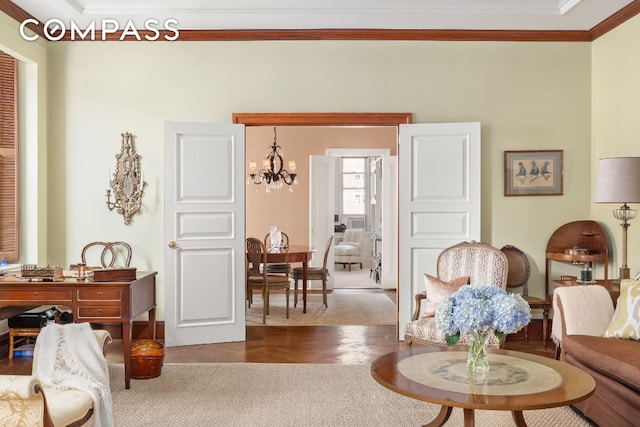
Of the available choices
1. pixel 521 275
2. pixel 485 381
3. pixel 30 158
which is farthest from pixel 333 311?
pixel 485 381

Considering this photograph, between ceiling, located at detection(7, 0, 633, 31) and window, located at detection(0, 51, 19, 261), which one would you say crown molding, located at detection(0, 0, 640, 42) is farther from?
window, located at detection(0, 51, 19, 261)

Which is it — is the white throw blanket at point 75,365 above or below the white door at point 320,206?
below

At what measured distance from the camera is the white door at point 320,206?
946 centimetres

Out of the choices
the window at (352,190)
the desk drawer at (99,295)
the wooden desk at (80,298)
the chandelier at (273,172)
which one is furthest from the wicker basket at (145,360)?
the window at (352,190)

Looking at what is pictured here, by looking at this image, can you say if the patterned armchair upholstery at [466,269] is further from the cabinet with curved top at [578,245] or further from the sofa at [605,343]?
the cabinet with curved top at [578,245]

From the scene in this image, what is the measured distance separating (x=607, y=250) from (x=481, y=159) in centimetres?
141

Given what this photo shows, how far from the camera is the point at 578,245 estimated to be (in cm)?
559

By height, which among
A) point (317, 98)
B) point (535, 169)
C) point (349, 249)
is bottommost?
point (349, 249)

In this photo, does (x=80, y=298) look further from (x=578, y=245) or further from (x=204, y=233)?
(x=578, y=245)

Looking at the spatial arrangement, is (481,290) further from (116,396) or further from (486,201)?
(486,201)

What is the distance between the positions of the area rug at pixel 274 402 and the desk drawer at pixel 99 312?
1.68ft

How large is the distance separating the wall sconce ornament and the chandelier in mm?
2860

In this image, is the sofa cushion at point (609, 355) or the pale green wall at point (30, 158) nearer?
the sofa cushion at point (609, 355)

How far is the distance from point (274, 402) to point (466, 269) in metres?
1.94
